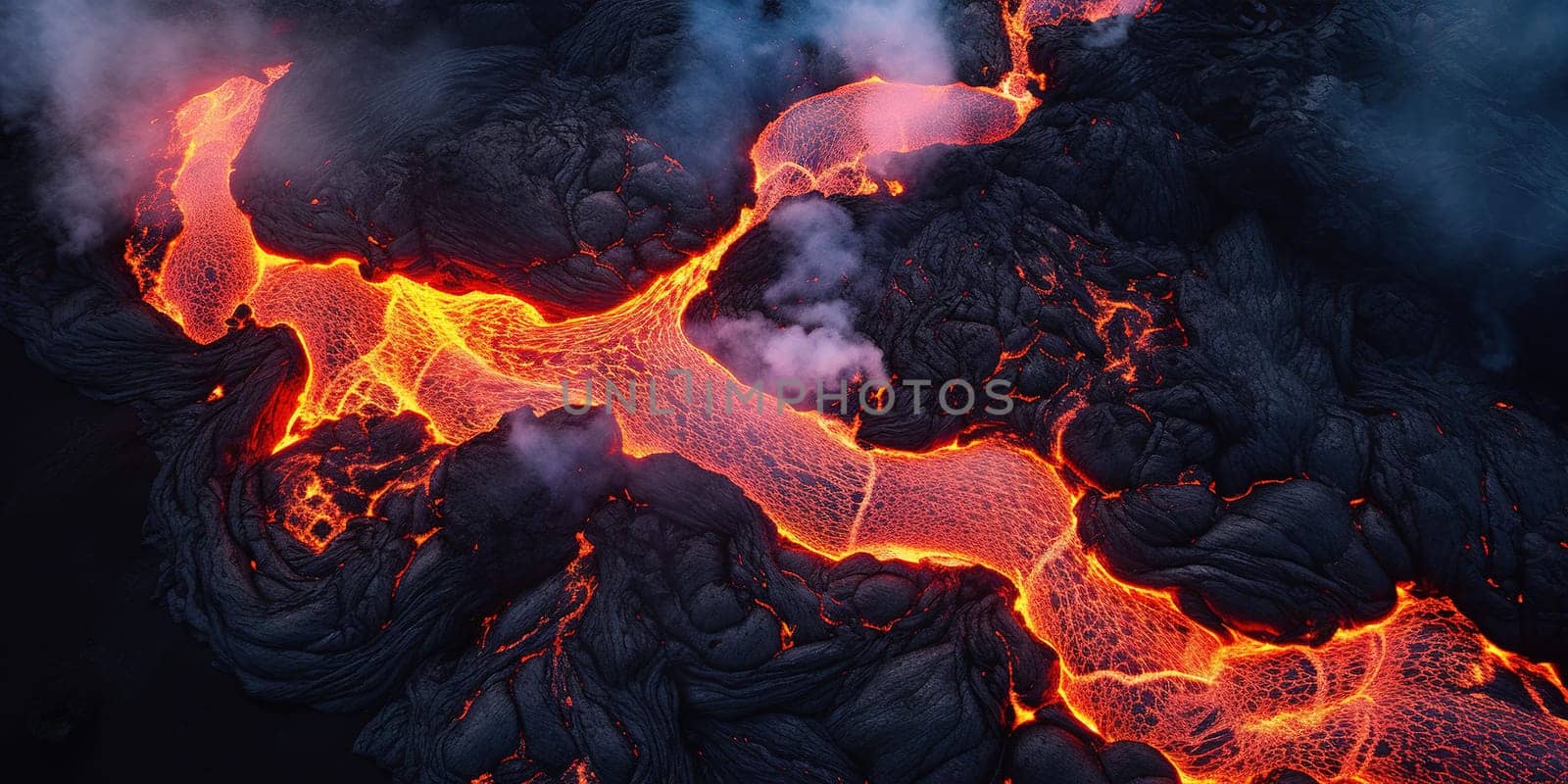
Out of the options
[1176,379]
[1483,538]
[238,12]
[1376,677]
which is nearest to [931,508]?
[1176,379]

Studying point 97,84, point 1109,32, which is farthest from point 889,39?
point 97,84

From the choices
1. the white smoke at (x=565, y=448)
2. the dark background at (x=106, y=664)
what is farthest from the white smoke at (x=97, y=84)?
the white smoke at (x=565, y=448)

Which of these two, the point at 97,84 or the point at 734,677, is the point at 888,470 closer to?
the point at 734,677

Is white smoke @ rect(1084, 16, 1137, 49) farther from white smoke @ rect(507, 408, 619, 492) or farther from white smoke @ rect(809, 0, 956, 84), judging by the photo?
white smoke @ rect(507, 408, 619, 492)

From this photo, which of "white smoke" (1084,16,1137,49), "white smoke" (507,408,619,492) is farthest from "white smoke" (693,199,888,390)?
"white smoke" (1084,16,1137,49)

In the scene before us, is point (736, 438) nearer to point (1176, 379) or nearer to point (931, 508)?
point (931, 508)

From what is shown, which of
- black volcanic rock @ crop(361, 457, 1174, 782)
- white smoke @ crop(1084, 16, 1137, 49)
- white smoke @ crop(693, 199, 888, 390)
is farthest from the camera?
white smoke @ crop(1084, 16, 1137, 49)

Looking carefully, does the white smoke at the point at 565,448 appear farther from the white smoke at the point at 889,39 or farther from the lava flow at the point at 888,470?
the white smoke at the point at 889,39
